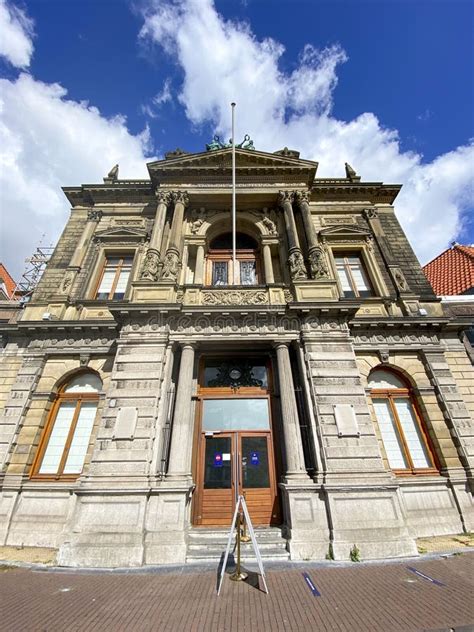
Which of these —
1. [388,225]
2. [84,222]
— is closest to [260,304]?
[388,225]

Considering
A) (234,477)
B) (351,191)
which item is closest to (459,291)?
(351,191)

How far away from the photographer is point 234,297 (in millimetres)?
11344

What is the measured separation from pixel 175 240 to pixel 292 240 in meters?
5.13

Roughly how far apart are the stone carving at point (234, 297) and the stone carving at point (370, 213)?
318 inches

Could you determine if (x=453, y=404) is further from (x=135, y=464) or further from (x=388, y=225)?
(x=135, y=464)

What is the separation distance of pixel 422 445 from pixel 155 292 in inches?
435

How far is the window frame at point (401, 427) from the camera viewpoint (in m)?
9.81

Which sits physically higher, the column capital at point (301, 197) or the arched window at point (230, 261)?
the column capital at point (301, 197)

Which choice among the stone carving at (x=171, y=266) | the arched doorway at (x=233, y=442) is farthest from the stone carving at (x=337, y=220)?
the arched doorway at (x=233, y=442)

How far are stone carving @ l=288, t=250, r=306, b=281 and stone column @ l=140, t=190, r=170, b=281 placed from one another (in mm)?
5435

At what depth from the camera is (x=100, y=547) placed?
7.11 metres

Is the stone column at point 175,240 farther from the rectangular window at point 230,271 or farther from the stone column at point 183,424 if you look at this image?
the stone column at point 183,424

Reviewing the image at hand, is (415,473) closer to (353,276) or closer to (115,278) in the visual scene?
(353,276)

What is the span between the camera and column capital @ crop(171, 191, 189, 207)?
46.1ft
